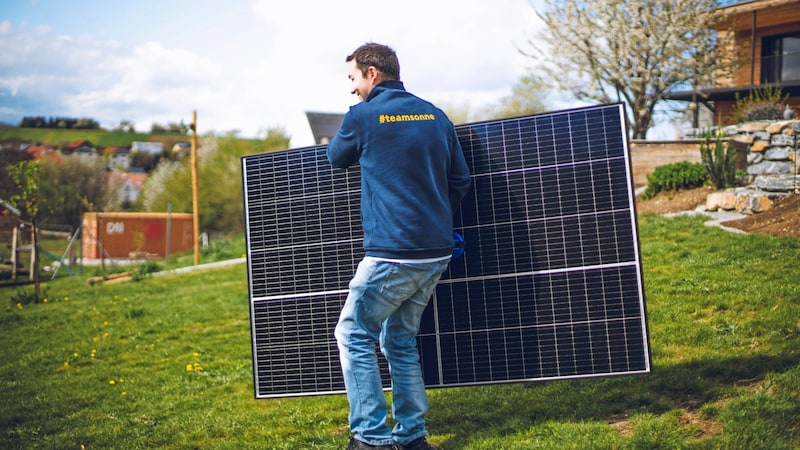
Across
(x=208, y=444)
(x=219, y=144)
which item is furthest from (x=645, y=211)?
(x=219, y=144)

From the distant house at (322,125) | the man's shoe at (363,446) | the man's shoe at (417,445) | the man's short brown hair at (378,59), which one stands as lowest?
the man's shoe at (417,445)

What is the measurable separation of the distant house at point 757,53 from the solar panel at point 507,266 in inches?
814

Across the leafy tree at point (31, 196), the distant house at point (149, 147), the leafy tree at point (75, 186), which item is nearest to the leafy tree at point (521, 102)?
the leafy tree at point (75, 186)

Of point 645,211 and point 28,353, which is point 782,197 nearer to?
point 645,211

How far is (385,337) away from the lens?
4535 mm

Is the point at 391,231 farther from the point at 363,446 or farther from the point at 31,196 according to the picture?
the point at 31,196

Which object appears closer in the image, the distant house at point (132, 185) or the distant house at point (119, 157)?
the distant house at point (132, 185)

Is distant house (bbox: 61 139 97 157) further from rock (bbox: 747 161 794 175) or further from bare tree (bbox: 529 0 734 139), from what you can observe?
rock (bbox: 747 161 794 175)

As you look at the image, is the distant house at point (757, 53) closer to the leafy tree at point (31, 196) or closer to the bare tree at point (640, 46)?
the bare tree at point (640, 46)

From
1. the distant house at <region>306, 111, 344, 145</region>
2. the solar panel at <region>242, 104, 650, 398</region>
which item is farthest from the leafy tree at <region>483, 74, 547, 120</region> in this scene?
the solar panel at <region>242, 104, 650, 398</region>

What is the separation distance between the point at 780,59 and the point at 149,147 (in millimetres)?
61135

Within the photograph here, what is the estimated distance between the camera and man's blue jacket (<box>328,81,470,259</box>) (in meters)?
4.20

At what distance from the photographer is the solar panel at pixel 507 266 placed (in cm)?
482

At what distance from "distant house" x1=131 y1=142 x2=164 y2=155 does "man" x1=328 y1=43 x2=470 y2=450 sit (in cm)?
6873
